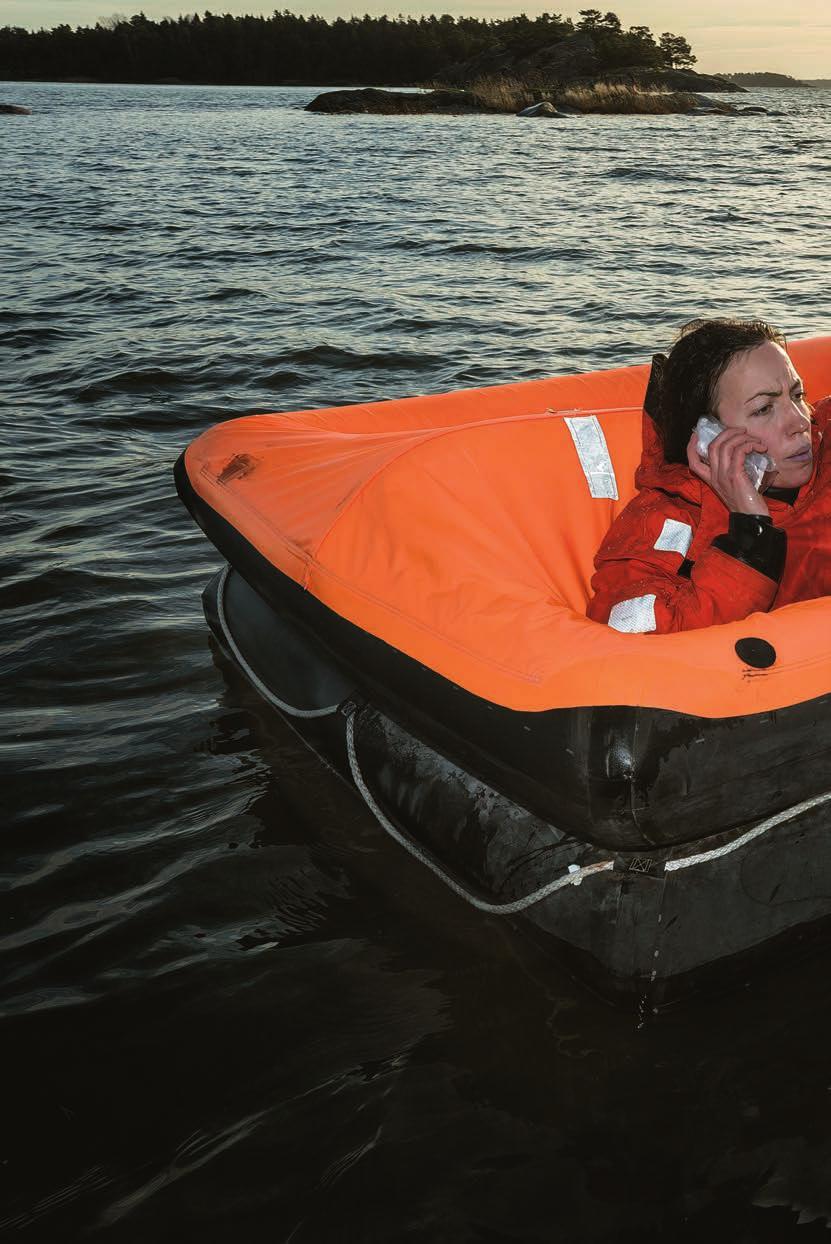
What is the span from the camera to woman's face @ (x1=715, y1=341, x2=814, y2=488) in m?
2.56

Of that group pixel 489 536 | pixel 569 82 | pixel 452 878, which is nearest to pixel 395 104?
pixel 569 82

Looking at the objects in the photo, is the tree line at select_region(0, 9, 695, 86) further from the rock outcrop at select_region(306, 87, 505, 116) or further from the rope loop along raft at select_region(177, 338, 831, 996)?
the rope loop along raft at select_region(177, 338, 831, 996)

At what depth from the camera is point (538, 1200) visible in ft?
6.35

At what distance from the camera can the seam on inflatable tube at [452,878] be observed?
2141 mm

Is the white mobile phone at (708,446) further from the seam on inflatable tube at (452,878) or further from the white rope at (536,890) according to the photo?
the seam on inflatable tube at (452,878)

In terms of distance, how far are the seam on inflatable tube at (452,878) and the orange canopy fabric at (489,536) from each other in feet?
1.26

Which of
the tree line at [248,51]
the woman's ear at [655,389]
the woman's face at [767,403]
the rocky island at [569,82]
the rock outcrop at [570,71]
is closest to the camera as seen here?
the woman's face at [767,403]

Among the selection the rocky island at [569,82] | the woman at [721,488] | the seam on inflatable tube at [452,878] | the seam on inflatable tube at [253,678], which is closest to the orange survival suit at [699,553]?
the woman at [721,488]

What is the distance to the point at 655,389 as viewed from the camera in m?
2.80

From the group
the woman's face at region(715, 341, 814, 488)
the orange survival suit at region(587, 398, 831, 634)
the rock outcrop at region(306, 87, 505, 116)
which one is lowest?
the orange survival suit at region(587, 398, 831, 634)

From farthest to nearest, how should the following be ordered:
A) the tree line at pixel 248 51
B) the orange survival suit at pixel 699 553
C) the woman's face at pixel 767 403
→ the tree line at pixel 248 51, the woman's face at pixel 767 403, the orange survival suit at pixel 699 553

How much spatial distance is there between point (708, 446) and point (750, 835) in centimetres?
95

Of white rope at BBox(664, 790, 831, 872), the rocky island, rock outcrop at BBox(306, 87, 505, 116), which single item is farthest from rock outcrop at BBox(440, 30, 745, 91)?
white rope at BBox(664, 790, 831, 872)

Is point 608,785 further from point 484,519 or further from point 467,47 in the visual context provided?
point 467,47
